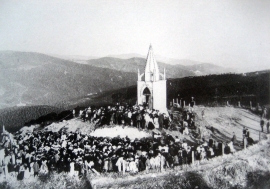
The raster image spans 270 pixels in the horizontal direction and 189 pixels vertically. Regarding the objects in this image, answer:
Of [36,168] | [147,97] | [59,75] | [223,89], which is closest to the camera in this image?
[36,168]

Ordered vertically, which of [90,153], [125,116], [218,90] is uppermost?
[218,90]

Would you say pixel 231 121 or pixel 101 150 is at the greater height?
pixel 231 121

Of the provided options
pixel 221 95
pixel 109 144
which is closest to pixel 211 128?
pixel 221 95

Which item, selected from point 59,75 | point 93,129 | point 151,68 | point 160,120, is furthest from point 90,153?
point 151,68

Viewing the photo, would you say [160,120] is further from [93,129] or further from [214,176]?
[214,176]

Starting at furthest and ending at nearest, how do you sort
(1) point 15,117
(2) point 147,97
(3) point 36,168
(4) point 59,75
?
(2) point 147,97
(4) point 59,75
(1) point 15,117
(3) point 36,168

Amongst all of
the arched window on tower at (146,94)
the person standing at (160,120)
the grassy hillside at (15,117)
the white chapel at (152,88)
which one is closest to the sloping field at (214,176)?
the person standing at (160,120)

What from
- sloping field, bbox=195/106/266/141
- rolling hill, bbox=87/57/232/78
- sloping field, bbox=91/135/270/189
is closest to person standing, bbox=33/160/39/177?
sloping field, bbox=91/135/270/189

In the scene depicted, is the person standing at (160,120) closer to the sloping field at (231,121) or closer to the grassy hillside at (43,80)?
the sloping field at (231,121)
